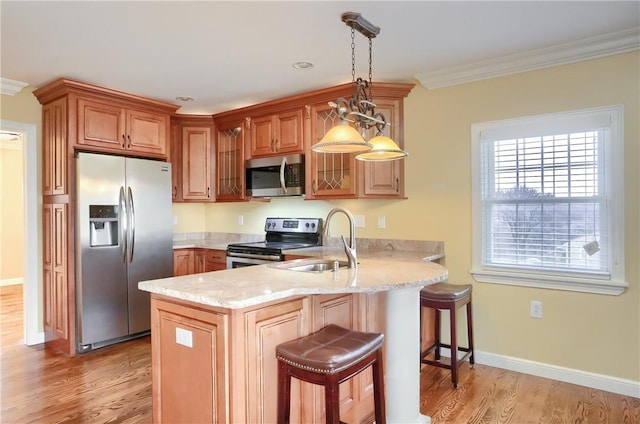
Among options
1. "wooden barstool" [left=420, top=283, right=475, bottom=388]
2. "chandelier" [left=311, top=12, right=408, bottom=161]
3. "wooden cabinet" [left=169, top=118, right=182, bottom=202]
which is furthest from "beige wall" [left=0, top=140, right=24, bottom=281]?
"wooden barstool" [left=420, top=283, right=475, bottom=388]

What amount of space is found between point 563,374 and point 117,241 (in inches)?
149

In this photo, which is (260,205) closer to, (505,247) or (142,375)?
(142,375)

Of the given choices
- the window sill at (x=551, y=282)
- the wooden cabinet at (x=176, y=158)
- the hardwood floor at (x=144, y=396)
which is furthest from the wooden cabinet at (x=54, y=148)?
the window sill at (x=551, y=282)

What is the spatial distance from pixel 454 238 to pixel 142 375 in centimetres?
268

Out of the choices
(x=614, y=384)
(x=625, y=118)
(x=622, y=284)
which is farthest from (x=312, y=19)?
(x=614, y=384)

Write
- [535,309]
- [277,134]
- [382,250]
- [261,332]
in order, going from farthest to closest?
[277,134], [382,250], [535,309], [261,332]

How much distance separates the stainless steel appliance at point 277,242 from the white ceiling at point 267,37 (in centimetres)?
148

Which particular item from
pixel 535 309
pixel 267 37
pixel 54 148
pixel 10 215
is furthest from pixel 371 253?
pixel 10 215

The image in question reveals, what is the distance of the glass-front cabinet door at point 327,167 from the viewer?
3.58 metres

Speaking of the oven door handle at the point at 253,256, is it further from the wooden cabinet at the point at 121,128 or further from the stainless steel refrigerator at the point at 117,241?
the wooden cabinet at the point at 121,128

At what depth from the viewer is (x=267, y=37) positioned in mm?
2586

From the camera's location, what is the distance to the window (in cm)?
270

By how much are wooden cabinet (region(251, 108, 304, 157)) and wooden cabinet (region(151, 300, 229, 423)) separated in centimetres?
232

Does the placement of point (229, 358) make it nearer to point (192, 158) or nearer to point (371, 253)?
point (371, 253)
